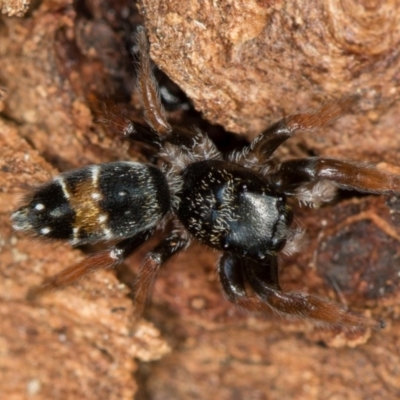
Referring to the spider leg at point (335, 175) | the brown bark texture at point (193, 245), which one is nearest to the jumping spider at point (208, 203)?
the spider leg at point (335, 175)

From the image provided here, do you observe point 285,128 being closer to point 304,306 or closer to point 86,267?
point 304,306

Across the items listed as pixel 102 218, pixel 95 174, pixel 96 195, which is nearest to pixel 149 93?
pixel 95 174

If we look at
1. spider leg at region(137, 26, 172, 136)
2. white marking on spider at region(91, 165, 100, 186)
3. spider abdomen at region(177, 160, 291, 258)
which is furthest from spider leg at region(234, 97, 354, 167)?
white marking on spider at region(91, 165, 100, 186)

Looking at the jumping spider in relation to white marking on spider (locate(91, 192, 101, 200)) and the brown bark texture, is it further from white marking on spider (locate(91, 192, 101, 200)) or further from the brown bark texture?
the brown bark texture

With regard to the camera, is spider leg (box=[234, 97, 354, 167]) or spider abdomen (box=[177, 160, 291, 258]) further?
spider abdomen (box=[177, 160, 291, 258])

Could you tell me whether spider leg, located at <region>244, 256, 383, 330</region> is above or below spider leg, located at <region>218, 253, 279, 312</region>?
above

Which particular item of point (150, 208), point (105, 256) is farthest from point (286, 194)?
point (105, 256)
